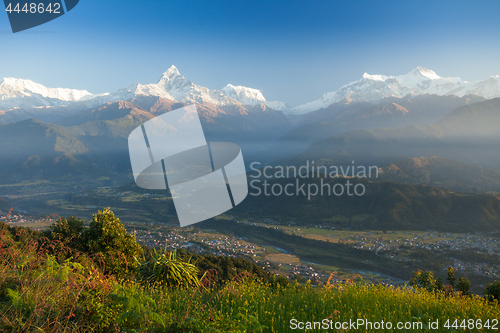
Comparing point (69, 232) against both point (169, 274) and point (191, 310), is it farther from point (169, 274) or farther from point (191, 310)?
point (191, 310)

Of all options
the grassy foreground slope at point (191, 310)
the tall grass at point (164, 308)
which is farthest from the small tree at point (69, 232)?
the grassy foreground slope at point (191, 310)

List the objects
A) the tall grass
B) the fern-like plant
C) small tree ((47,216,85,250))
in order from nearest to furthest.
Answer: the tall grass < the fern-like plant < small tree ((47,216,85,250))

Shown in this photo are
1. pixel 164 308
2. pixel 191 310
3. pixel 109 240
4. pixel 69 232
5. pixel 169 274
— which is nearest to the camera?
pixel 191 310

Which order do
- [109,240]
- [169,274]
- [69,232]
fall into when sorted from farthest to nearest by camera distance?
[69,232], [109,240], [169,274]

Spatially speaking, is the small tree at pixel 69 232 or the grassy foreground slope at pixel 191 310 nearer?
the grassy foreground slope at pixel 191 310

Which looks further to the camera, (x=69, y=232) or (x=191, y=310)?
(x=69, y=232)

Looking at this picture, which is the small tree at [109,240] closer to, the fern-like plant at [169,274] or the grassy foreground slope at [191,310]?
the fern-like plant at [169,274]

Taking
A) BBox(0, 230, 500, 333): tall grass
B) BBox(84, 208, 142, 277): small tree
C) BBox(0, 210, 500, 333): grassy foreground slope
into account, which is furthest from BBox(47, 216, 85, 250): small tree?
BBox(0, 210, 500, 333): grassy foreground slope

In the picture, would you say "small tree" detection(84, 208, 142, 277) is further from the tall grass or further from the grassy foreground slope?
the grassy foreground slope

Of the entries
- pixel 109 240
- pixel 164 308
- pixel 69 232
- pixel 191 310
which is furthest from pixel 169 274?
pixel 69 232

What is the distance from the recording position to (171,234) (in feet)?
318

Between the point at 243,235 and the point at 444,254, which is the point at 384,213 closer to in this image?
the point at 444,254

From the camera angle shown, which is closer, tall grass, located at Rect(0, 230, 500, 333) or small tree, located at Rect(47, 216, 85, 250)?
tall grass, located at Rect(0, 230, 500, 333)

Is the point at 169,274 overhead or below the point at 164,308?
below
